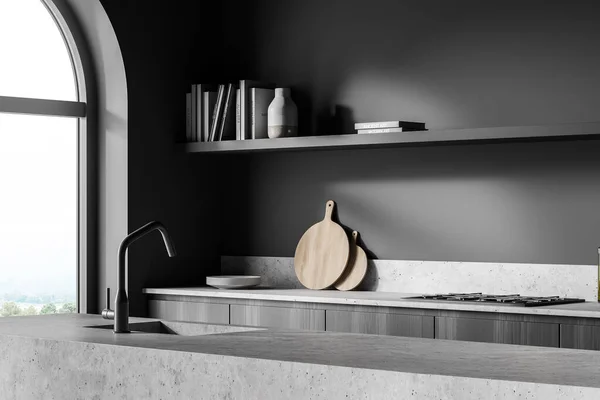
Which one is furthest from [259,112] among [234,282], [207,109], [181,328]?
[181,328]

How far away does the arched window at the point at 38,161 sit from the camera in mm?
5449

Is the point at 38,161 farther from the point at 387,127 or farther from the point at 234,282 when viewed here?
the point at 387,127

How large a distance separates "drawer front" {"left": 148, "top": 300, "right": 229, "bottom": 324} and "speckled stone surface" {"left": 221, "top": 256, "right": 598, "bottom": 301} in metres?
0.54

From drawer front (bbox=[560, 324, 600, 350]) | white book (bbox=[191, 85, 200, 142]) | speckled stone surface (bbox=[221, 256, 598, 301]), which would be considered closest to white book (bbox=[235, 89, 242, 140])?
white book (bbox=[191, 85, 200, 142])

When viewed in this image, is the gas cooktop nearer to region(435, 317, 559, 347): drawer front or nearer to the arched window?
region(435, 317, 559, 347): drawer front

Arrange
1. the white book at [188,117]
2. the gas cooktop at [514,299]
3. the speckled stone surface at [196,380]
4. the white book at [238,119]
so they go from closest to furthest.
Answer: the speckled stone surface at [196,380] < the gas cooktop at [514,299] < the white book at [238,119] < the white book at [188,117]

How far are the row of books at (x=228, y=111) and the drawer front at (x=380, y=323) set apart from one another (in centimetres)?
130

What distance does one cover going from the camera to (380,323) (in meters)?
4.67

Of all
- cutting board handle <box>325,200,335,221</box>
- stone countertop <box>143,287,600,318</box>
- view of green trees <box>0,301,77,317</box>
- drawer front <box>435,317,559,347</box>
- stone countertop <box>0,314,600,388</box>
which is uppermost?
cutting board handle <box>325,200,335,221</box>

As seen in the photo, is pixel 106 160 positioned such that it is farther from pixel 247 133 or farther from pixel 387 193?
pixel 387 193

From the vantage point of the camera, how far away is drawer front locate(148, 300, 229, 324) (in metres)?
5.32

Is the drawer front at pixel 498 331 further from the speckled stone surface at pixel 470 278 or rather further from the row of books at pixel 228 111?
the row of books at pixel 228 111

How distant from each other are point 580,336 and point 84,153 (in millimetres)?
3115

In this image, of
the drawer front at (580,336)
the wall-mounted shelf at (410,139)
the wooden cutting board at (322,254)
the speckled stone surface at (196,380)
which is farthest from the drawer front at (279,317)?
the speckled stone surface at (196,380)
